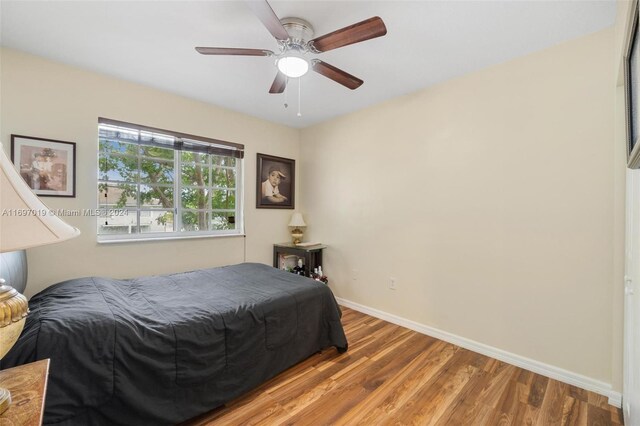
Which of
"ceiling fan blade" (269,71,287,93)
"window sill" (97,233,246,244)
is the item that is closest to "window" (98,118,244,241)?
"window sill" (97,233,246,244)

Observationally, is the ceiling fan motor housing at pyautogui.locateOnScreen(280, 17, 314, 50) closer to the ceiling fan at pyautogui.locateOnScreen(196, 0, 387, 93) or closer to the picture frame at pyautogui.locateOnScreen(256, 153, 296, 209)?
the ceiling fan at pyautogui.locateOnScreen(196, 0, 387, 93)

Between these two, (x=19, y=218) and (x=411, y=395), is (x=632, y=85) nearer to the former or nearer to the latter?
(x=411, y=395)

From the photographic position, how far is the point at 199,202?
3.27m

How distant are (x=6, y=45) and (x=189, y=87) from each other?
4.16 feet

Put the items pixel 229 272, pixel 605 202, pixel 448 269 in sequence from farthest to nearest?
1. pixel 229 272
2. pixel 448 269
3. pixel 605 202

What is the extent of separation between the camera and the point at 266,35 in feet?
6.42

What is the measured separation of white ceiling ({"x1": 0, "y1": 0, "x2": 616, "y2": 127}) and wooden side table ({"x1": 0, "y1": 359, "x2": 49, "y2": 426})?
1.96m

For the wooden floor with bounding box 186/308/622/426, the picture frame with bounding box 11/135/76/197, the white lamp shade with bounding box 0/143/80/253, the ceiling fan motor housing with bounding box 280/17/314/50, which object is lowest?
the wooden floor with bounding box 186/308/622/426

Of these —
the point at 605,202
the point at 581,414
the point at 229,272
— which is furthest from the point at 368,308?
the point at 605,202

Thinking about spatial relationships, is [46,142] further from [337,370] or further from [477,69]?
[477,69]

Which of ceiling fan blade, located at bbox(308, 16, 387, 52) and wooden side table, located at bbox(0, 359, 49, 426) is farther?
ceiling fan blade, located at bbox(308, 16, 387, 52)

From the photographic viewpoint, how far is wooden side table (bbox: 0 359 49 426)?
0.73 meters

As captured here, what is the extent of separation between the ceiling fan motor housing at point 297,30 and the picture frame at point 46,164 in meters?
2.13

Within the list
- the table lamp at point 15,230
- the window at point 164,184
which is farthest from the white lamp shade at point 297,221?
the table lamp at point 15,230
